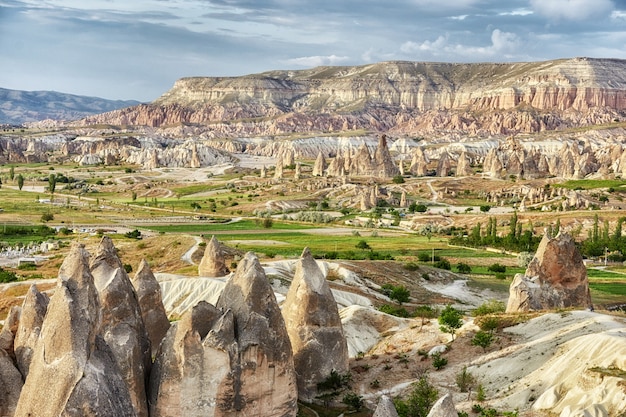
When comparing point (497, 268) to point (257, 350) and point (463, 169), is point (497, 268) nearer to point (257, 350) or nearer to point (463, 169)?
point (257, 350)

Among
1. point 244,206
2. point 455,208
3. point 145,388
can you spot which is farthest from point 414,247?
point 145,388

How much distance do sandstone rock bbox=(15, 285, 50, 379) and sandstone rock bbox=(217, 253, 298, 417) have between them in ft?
18.3

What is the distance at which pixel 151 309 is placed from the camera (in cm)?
2667

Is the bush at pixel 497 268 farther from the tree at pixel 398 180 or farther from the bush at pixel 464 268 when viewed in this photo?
the tree at pixel 398 180

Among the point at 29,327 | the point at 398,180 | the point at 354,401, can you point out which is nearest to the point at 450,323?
the point at 354,401

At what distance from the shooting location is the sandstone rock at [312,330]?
28297mm

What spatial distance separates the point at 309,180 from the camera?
147m

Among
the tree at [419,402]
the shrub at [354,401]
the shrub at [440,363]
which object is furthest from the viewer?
the shrub at [440,363]

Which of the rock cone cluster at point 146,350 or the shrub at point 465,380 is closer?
the rock cone cluster at point 146,350

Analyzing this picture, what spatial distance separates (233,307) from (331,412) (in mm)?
5334

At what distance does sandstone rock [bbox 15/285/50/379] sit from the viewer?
68.0ft

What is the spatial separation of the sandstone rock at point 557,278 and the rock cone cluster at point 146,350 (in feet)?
47.5

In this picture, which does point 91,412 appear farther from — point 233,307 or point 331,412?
point 331,412

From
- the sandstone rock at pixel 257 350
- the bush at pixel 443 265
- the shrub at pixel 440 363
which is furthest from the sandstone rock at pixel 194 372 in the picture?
the bush at pixel 443 265
